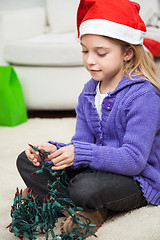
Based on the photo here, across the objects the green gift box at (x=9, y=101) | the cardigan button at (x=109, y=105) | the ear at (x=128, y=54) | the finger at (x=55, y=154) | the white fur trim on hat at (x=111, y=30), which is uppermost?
the white fur trim on hat at (x=111, y=30)

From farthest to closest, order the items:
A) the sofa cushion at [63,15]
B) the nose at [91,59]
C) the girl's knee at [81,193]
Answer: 1. the sofa cushion at [63,15]
2. the nose at [91,59]
3. the girl's knee at [81,193]

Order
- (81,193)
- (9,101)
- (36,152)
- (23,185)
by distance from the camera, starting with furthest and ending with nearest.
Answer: (9,101) → (23,185) → (36,152) → (81,193)

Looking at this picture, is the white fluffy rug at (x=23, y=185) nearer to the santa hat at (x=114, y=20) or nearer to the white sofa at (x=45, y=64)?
the white sofa at (x=45, y=64)

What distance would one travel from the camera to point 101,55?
3.67 ft

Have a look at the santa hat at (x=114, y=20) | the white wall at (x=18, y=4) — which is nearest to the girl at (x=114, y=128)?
the santa hat at (x=114, y=20)

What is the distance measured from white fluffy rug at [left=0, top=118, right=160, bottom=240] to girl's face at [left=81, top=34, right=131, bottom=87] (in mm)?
436

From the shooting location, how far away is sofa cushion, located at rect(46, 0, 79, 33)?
2727mm

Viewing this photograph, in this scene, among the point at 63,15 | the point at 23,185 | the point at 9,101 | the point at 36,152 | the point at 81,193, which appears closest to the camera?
the point at 81,193

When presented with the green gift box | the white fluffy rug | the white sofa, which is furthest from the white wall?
the white fluffy rug

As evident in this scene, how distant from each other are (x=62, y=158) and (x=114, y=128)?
0.20 meters

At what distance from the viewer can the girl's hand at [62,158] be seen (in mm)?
1052

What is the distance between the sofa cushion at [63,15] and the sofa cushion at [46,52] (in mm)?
448

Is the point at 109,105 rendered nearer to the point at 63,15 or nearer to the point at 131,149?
the point at 131,149

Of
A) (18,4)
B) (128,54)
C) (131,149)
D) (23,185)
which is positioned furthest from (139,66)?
(18,4)
